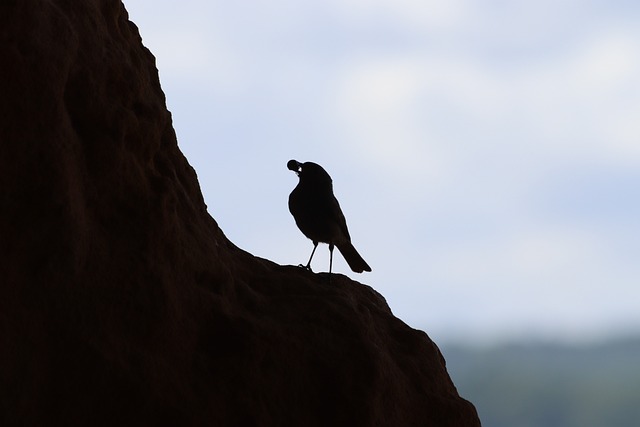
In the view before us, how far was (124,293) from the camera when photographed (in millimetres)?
4340

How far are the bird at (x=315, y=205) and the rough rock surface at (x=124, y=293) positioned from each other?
2020mm

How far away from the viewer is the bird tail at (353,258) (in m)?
8.19

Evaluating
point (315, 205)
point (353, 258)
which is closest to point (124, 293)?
point (315, 205)

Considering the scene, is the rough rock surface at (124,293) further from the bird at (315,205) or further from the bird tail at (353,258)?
the bird tail at (353,258)

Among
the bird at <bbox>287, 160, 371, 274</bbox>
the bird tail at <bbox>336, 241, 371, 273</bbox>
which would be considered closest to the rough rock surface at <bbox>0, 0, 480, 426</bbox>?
the bird at <bbox>287, 160, 371, 274</bbox>

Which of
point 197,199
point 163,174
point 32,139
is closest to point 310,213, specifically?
point 197,199

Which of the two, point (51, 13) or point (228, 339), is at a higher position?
point (51, 13)

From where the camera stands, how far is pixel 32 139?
4.12 m

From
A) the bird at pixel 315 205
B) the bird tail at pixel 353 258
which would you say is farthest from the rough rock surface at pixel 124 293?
the bird tail at pixel 353 258

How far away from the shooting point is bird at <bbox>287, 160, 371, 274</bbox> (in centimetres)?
758

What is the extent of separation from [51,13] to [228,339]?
2.05 meters

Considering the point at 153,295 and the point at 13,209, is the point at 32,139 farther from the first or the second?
the point at 153,295

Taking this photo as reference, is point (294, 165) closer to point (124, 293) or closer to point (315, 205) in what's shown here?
point (315, 205)

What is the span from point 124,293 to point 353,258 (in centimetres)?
419
